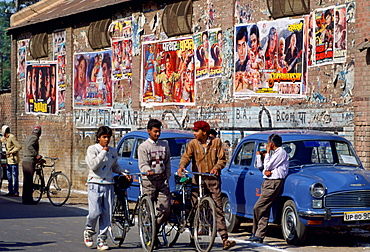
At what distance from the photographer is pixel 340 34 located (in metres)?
15.7

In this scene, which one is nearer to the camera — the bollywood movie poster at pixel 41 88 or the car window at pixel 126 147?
the car window at pixel 126 147

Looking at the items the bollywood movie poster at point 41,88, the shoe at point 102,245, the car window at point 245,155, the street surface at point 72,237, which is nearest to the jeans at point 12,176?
the street surface at point 72,237

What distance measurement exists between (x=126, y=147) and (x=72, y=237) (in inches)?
186

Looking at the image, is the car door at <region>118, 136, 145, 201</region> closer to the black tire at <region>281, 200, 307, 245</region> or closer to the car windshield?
the car windshield

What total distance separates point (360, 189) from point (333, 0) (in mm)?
6282

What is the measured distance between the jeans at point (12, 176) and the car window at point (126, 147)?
15.8 ft

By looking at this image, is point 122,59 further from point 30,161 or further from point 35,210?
point 35,210

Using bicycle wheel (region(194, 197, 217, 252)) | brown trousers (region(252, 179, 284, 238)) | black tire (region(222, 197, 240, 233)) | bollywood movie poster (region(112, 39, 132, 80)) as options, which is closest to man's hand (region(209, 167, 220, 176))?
bicycle wheel (region(194, 197, 217, 252))

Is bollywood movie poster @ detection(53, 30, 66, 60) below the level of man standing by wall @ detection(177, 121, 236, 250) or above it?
above

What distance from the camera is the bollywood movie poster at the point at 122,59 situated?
77.9 feet

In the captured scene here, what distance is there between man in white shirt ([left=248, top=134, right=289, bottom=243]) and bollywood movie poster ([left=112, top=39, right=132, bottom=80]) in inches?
506

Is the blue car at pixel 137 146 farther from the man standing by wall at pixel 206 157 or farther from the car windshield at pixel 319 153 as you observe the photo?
the man standing by wall at pixel 206 157

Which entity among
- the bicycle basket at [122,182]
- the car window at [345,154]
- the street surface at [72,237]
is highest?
the car window at [345,154]

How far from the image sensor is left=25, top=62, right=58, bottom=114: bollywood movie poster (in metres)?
28.5
